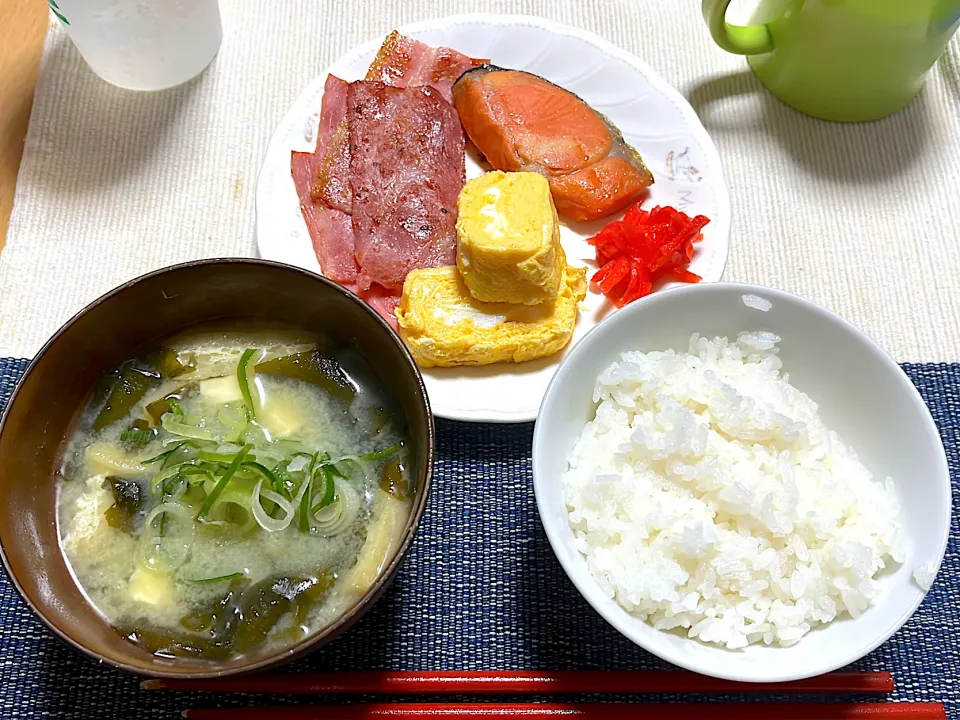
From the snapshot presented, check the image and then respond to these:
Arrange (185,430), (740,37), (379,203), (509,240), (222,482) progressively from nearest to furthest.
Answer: (222,482) < (185,430) < (509,240) < (379,203) < (740,37)

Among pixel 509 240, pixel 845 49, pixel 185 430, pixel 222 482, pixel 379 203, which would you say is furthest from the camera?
pixel 845 49

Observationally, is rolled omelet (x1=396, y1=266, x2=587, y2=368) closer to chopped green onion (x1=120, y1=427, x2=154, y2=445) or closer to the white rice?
the white rice

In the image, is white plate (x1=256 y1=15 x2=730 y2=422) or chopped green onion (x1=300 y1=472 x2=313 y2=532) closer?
chopped green onion (x1=300 y1=472 x2=313 y2=532)

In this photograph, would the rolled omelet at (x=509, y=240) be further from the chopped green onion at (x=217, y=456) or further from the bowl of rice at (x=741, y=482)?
the chopped green onion at (x=217, y=456)

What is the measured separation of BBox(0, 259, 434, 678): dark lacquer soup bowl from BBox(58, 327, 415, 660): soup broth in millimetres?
12

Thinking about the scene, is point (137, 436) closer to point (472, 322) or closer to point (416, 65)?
point (472, 322)

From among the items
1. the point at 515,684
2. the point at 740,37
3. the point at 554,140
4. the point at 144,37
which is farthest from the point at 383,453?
the point at 740,37

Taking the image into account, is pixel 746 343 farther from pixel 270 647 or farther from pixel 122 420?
pixel 122 420

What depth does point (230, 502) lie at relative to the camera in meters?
1.40

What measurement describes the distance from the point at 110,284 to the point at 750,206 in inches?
68.9

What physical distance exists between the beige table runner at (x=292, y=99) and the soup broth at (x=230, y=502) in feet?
2.09

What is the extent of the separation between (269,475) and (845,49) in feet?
6.04

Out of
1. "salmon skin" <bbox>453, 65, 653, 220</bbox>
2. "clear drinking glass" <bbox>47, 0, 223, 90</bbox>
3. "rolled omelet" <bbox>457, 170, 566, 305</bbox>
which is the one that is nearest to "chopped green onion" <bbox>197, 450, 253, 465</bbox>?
"rolled omelet" <bbox>457, 170, 566, 305</bbox>

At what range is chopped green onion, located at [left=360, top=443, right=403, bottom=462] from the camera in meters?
1.48
